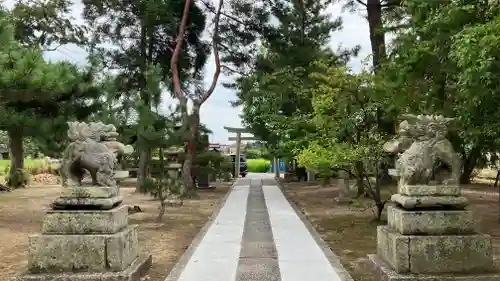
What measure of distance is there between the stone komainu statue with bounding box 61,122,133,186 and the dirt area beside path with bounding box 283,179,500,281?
2.78m

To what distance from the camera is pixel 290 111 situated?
18812 mm

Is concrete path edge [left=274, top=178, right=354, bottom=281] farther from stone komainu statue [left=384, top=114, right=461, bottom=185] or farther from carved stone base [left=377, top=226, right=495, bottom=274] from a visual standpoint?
stone komainu statue [left=384, top=114, right=461, bottom=185]

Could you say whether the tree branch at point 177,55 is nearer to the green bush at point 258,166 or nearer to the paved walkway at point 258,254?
the paved walkway at point 258,254

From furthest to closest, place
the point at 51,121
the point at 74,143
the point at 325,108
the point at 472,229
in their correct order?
1. the point at 325,108
2. the point at 51,121
3. the point at 74,143
4. the point at 472,229

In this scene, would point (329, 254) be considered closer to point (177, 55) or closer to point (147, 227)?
point (147, 227)

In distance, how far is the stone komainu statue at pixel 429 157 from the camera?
5.17 meters

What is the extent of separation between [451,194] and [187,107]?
12.2 meters

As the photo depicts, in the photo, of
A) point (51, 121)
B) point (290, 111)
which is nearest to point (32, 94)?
point (51, 121)

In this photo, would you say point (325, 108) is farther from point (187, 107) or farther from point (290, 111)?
point (290, 111)

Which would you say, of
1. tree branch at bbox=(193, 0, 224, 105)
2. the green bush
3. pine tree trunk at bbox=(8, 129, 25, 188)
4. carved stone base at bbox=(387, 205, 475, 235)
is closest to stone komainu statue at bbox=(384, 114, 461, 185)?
carved stone base at bbox=(387, 205, 475, 235)

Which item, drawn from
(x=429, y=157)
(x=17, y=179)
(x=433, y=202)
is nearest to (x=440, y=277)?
(x=433, y=202)

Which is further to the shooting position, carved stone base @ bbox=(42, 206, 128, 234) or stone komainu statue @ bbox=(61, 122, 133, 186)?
stone komainu statue @ bbox=(61, 122, 133, 186)

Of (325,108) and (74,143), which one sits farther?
(325,108)

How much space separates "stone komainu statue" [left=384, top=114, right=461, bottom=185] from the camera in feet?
17.0
